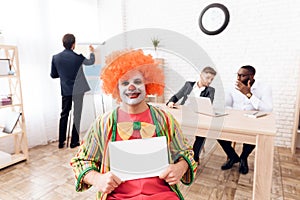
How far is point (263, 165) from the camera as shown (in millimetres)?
1394

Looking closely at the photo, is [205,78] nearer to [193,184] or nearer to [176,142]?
[193,184]

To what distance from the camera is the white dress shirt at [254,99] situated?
214 cm

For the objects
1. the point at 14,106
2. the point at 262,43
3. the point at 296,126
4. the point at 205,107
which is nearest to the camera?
the point at 205,107

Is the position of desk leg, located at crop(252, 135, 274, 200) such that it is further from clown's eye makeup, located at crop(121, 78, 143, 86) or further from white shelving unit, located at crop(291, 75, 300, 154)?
white shelving unit, located at crop(291, 75, 300, 154)

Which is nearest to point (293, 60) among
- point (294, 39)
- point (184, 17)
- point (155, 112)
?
point (294, 39)

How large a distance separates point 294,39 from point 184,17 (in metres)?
1.47

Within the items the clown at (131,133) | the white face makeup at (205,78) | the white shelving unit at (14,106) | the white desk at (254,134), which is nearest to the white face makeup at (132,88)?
the clown at (131,133)

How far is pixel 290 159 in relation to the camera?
241cm

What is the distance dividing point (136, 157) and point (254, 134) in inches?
37.2

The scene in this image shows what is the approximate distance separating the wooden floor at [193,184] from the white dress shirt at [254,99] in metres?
0.61

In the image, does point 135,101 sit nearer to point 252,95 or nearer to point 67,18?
point 252,95

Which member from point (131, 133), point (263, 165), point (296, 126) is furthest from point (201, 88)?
point (131, 133)


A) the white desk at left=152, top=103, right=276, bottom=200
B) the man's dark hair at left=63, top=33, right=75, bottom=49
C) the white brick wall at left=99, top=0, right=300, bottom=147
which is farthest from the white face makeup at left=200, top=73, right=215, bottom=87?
the man's dark hair at left=63, top=33, right=75, bottom=49

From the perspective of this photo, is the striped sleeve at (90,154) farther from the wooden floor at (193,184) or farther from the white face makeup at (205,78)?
the white face makeup at (205,78)
